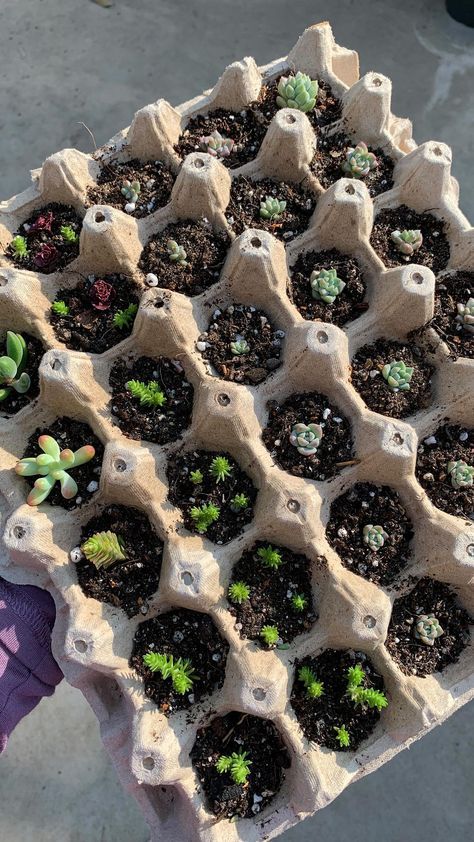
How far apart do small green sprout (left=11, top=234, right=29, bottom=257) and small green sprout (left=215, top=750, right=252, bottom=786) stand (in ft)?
4.32

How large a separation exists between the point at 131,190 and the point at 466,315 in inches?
36.3

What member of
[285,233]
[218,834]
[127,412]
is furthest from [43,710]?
[285,233]

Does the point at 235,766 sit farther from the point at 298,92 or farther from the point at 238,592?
the point at 298,92

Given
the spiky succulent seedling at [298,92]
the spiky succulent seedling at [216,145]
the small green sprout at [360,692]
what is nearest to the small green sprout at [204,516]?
the small green sprout at [360,692]

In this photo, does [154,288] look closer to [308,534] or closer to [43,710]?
[308,534]

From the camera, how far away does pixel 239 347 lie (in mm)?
1493

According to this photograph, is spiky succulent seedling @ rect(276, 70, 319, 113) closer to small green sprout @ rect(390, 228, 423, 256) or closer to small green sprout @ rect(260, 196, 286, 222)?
small green sprout @ rect(260, 196, 286, 222)

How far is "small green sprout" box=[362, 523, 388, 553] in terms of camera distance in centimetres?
143

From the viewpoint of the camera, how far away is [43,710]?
2527mm

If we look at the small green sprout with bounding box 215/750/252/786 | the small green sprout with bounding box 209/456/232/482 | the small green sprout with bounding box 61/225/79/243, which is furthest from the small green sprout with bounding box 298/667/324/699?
the small green sprout with bounding box 61/225/79/243

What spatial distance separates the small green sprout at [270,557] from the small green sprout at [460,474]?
0.46 metres

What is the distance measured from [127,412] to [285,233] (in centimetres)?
62

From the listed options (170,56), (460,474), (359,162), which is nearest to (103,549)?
(460,474)

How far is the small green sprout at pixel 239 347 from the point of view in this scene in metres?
1.49
